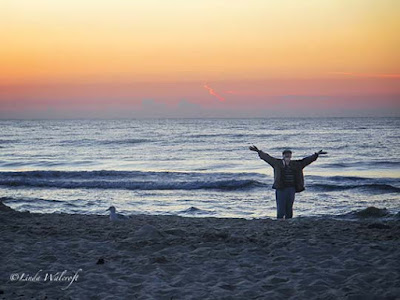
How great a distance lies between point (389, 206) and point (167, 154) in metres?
24.8

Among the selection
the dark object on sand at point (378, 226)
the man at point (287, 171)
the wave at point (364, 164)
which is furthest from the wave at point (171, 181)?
the dark object on sand at point (378, 226)

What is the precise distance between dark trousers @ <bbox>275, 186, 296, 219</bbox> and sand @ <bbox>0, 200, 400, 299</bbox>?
0.72 metres

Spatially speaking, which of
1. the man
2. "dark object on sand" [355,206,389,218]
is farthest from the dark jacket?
"dark object on sand" [355,206,389,218]

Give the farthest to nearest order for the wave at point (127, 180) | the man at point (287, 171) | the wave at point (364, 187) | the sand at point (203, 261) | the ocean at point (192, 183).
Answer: the wave at point (127, 180), the wave at point (364, 187), the ocean at point (192, 183), the man at point (287, 171), the sand at point (203, 261)

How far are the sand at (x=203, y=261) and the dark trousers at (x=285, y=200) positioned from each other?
716 mm


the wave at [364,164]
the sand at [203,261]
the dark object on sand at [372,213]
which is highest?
the sand at [203,261]

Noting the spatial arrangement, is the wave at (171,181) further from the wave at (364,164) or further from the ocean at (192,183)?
the wave at (364,164)

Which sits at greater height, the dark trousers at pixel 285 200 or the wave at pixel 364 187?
the dark trousers at pixel 285 200

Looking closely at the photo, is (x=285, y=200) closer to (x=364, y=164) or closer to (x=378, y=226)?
(x=378, y=226)

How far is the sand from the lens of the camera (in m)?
5.85

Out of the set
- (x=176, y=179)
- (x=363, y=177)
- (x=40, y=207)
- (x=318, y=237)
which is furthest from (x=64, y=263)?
(x=363, y=177)

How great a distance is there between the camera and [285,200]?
421 inches

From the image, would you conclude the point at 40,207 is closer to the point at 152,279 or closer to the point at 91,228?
the point at 91,228

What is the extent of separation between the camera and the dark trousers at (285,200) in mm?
10461
